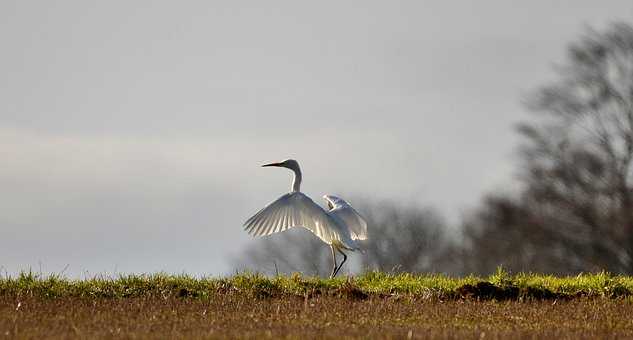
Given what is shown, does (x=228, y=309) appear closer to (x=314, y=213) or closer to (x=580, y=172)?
(x=314, y=213)

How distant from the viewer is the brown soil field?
12141 millimetres

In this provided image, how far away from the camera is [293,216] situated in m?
19.4

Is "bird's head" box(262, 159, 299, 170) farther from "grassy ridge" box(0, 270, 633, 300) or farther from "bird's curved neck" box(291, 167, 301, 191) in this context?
"grassy ridge" box(0, 270, 633, 300)

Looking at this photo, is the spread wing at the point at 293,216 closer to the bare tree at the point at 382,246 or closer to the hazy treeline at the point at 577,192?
the hazy treeline at the point at 577,192

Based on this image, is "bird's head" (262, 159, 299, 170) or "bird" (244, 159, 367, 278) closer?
"bird" (244, 159, 367, 278)

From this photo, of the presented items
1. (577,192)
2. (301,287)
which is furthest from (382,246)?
(301,287)

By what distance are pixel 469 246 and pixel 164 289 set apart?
26.7 metres

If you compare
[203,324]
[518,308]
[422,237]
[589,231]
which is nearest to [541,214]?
[589,231]

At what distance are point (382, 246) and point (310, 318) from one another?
1406 inches

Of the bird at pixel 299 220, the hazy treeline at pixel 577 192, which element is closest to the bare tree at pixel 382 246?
the hazy treeline at pixel 577 192

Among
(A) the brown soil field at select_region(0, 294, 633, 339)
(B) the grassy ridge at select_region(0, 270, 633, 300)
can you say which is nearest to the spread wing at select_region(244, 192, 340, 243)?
(B) the grassy ridge at select_region(0, 270, 633, 300)

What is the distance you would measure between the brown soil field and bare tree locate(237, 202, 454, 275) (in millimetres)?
32326

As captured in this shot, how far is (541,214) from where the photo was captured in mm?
34594

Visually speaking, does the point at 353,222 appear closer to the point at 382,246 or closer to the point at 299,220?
the point at 299,220
